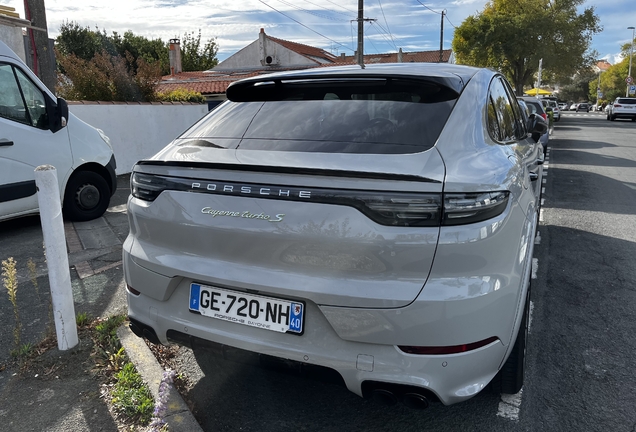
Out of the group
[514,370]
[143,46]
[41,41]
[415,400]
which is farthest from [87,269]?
[143,46]

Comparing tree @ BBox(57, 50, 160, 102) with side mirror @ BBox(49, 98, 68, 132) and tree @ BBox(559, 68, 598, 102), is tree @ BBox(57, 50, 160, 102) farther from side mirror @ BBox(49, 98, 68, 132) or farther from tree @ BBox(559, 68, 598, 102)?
tree @ BBox(559, 68, 598, 102)

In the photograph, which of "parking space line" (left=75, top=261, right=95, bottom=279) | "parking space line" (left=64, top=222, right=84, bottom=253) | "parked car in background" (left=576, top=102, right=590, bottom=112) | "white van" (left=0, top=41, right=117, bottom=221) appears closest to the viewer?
"parking space line" (left=75, top=261, right=95, bottom=279)

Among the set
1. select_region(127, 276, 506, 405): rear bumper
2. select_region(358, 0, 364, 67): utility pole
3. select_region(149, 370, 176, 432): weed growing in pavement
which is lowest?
select_region(149, 370, 176, 432): weed growing in pavement

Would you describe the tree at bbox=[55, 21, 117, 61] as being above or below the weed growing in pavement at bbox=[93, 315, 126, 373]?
above

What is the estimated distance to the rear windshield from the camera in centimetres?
233

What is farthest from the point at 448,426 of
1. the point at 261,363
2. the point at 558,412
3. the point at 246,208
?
the point at 246,208

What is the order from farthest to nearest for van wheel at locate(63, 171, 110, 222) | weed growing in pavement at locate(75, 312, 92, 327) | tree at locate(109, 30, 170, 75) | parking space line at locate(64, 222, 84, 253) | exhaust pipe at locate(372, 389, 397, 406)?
tree at locate(109, 30, 170, 75), van wheel at locate(63, 171, 110, 222), parking space line at locate(64, 222, 84, 253), weed growing in pavement at locate(75, 312, 92, 327), exhaust pipe at locate(372, 389, 397, 406)

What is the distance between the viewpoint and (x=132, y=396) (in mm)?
2697

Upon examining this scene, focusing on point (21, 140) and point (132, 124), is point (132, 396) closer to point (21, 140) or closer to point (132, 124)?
point (21, 140)

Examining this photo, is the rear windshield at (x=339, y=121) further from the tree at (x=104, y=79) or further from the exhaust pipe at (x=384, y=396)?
the tree at (x=104, y=79)

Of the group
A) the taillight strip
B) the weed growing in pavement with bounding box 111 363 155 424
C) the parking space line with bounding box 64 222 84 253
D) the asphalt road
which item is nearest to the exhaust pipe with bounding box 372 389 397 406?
the asphalt road

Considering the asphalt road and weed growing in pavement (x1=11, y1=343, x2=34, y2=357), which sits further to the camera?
weed growing in pavement (x1=11, y1=343, x2=34, y2=357)

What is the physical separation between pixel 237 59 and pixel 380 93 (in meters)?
44.9

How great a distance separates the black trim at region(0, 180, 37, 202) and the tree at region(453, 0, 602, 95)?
40386 mm
